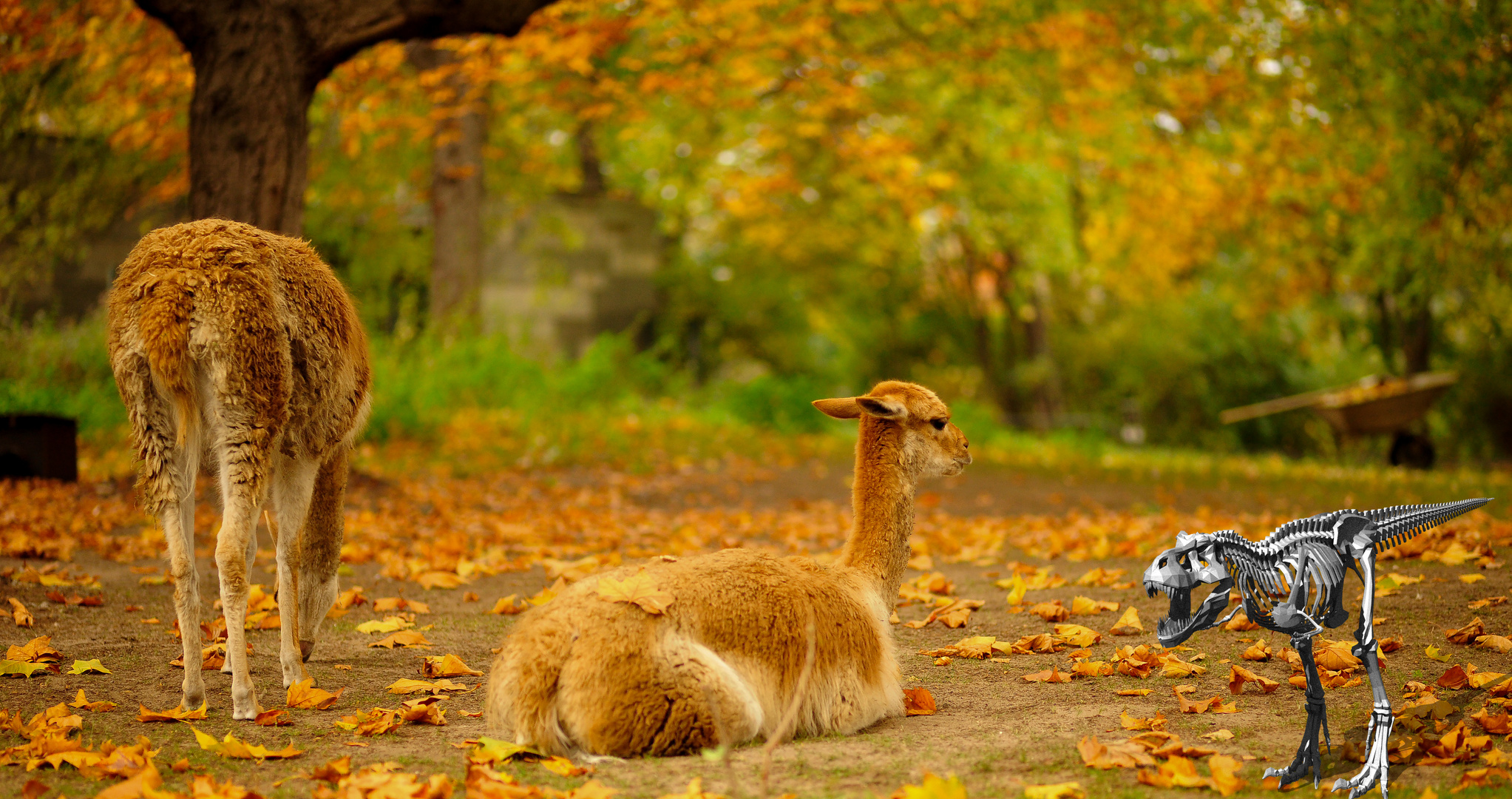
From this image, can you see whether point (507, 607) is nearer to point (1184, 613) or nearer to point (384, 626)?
point (384, 626)

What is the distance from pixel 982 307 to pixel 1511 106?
56.0 ft

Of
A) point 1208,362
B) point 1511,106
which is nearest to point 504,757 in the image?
point 1511,106

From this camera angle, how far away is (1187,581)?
3479mm

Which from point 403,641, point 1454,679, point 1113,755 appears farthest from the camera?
point 403,641

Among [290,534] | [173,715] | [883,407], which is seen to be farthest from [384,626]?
[883,407]

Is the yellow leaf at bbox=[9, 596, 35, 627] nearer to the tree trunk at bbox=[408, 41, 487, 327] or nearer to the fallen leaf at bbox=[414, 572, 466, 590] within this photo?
the fallen leaf at bbox=[414, 572, 466, 590]

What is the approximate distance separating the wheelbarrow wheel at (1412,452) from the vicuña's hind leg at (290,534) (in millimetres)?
16915

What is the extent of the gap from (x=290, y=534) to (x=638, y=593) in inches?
70.7

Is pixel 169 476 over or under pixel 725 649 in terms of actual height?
over

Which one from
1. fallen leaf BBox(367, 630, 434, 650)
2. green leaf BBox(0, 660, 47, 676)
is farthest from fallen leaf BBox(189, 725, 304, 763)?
fallen leaf BBox(367, 630, 434, 650)

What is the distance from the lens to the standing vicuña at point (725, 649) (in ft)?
11.7

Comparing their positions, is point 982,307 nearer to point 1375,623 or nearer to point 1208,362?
point 1208,362

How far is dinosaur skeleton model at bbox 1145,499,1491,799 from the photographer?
3.30 meters

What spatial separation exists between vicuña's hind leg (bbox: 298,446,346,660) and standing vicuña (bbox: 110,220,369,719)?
32 centimetres
